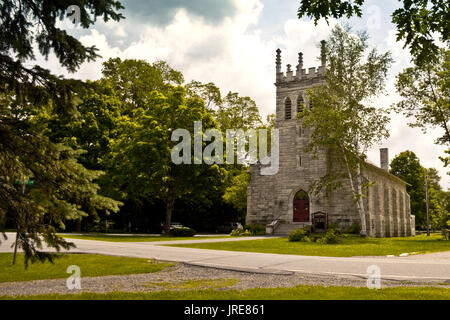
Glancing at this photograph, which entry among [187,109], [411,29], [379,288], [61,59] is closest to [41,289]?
[61,59]

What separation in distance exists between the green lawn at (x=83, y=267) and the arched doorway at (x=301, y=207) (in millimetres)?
24335

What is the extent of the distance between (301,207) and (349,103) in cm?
1108

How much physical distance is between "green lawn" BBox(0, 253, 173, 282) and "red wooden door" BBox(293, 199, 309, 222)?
24.3m

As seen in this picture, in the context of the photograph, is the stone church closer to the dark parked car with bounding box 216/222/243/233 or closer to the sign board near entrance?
the sign board near entrance

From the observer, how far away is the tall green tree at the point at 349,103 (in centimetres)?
2883

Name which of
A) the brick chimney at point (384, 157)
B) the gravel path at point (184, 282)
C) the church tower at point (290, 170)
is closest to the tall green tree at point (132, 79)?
the church tower at point (290, 170)

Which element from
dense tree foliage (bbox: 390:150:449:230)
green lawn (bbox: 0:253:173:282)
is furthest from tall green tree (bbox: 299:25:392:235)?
dense tree foliage (bbox: 390:150:449:230)

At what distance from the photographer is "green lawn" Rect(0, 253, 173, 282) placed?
10320 mm

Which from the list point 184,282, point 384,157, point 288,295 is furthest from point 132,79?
point 288,295

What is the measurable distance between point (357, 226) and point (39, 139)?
30.3 m

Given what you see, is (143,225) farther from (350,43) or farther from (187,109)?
(350,43)

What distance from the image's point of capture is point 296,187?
3619 cm

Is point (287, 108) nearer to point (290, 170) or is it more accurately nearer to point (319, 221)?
point (290, 170)

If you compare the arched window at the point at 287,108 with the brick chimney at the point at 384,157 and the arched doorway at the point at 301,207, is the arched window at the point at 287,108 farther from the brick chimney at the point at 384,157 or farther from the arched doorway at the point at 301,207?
the brick chimney at the point at 384,157
